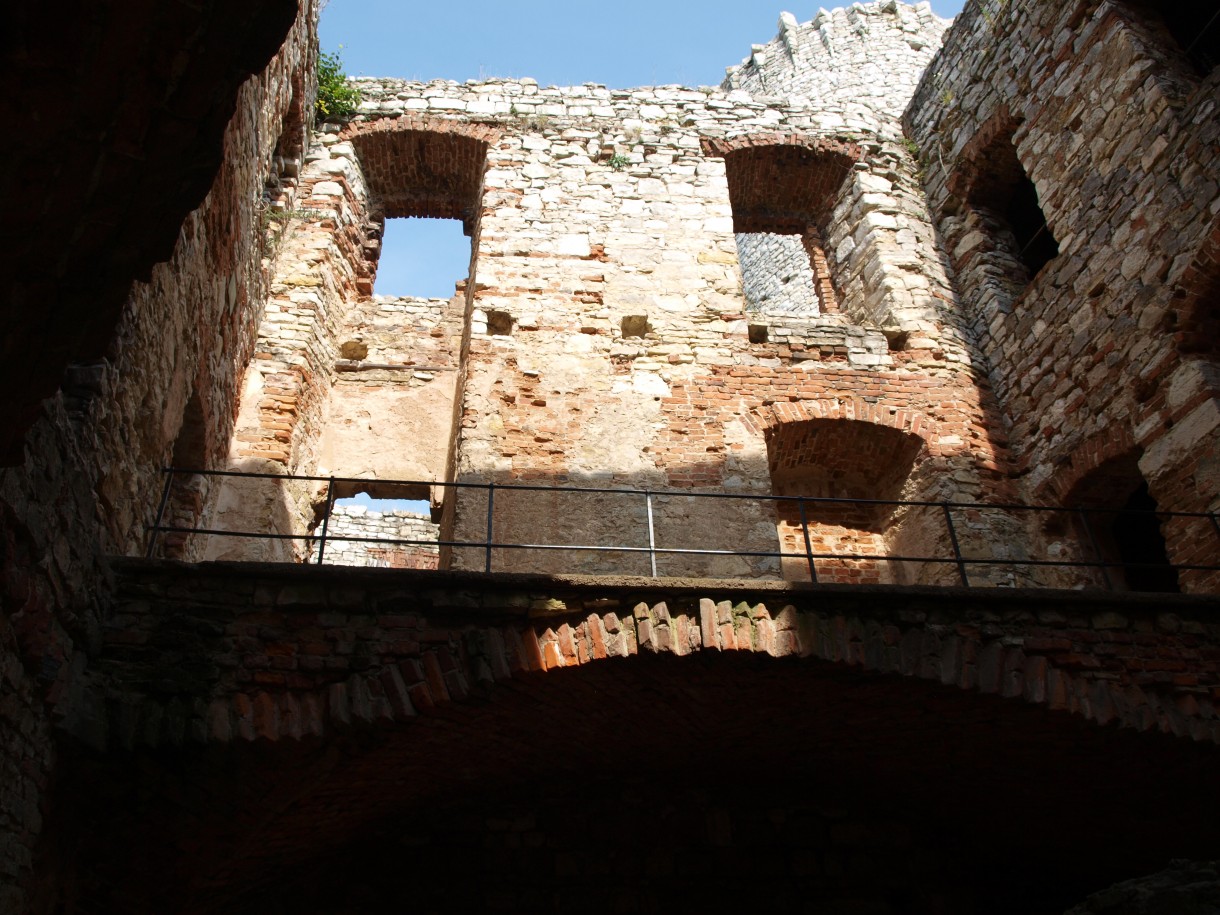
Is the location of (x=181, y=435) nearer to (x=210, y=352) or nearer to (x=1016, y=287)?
(x=210, y=352)

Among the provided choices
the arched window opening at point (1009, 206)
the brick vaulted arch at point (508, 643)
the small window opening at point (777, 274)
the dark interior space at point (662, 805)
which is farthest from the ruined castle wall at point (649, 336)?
the small window opening at point (777, 274)

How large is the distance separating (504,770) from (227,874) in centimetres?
157

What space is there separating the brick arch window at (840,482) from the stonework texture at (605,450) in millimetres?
34

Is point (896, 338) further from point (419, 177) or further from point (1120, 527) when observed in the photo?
point (419, 177)

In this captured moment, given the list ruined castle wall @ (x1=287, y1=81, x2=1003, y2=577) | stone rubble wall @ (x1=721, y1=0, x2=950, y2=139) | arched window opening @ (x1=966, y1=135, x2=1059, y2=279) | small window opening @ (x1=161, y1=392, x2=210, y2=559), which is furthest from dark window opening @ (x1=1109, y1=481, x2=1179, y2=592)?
stone rubble wall @ (x1=721, y1=0, x2=950, y2=139)

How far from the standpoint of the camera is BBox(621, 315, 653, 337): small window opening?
330 inches

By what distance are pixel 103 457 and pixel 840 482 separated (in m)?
5.85

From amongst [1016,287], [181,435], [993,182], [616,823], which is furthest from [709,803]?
[993,182]

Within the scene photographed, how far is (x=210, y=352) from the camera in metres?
6.52

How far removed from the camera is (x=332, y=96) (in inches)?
391

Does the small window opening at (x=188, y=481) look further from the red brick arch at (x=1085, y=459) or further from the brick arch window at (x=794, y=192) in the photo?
the red brick arch at (x=1085, y=459)

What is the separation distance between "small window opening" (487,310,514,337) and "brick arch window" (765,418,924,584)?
7.86 feet

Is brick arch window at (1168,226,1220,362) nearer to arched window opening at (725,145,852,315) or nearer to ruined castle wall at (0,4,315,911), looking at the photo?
arched window opening at (725,145,852,315)

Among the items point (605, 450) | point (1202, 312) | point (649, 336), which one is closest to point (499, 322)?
point (649, 336)
